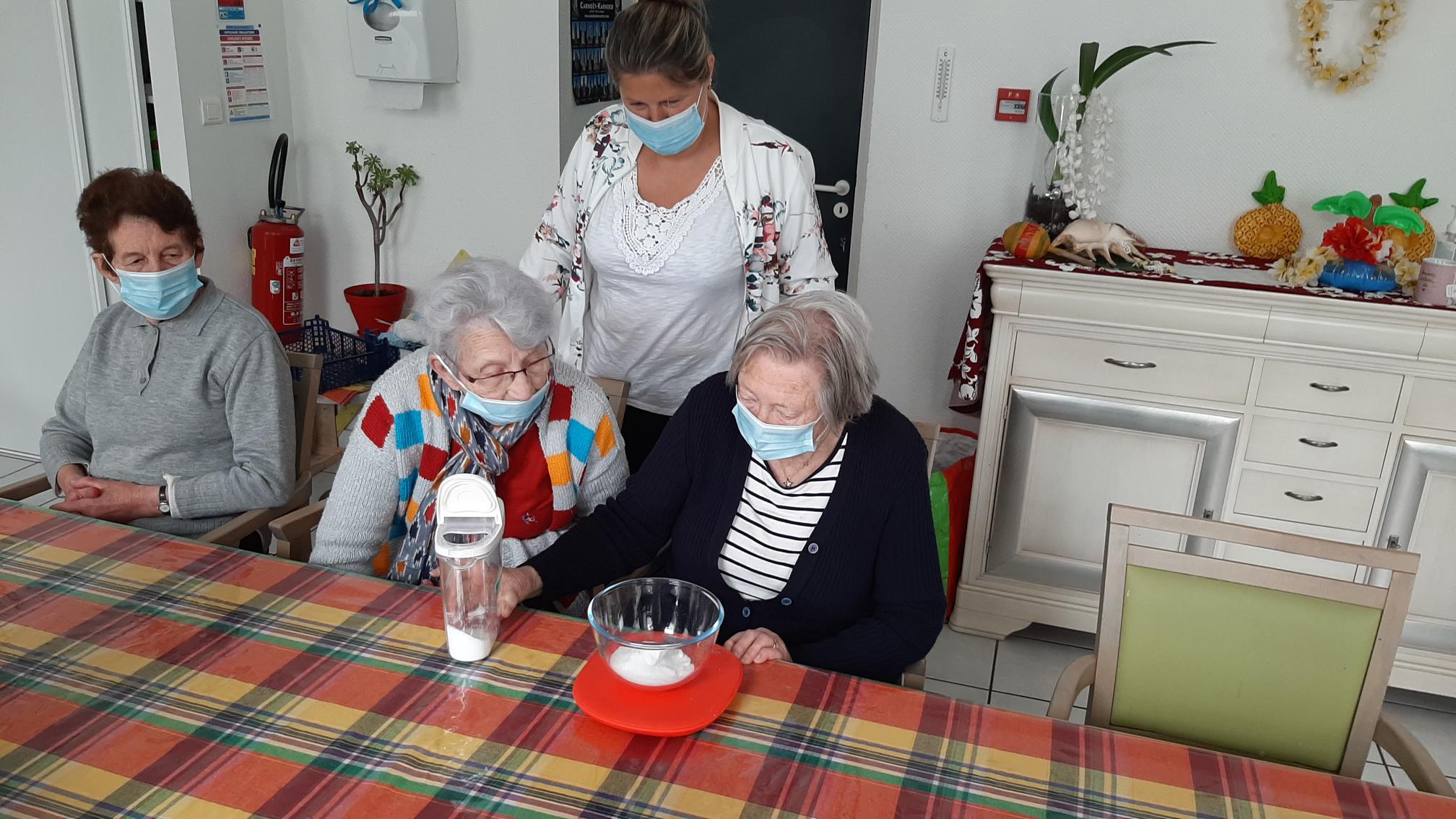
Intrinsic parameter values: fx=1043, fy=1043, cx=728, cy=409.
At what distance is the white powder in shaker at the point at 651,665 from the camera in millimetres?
1274

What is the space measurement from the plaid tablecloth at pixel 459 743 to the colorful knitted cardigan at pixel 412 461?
0.28m

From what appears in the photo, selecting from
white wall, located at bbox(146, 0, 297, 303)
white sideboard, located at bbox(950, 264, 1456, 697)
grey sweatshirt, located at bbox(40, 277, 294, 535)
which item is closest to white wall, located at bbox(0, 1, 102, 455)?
white wall, located at bbox(146, 0, 297, 303)

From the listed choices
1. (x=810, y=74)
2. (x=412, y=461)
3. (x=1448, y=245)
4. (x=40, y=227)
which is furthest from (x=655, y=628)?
(x=40, y=227)

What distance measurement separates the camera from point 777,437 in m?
1.60

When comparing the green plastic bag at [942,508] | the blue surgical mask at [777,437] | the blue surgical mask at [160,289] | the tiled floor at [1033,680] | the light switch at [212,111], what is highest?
the light switch at [212,111]

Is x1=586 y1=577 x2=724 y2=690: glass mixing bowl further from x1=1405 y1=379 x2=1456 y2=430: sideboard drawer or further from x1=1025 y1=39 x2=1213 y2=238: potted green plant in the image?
x1=1405 y1=379 x2=1456 y2=430: sideboard drawer

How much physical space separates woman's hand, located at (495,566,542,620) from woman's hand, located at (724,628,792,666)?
31 centimetres

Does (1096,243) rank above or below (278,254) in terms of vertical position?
above

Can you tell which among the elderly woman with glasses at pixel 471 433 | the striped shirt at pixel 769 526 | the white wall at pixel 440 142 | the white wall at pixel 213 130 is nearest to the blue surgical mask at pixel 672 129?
the elderly woman with glasses at pixel 471 433

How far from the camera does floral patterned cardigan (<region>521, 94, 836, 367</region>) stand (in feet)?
6.84

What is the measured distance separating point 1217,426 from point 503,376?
A: 6.06 ft

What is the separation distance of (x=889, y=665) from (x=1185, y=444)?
143 cm

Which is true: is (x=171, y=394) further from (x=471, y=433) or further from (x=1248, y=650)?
(x=1248, y=650)

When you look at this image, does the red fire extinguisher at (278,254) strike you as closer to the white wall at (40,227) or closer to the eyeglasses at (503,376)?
the white wall at (40,227)
